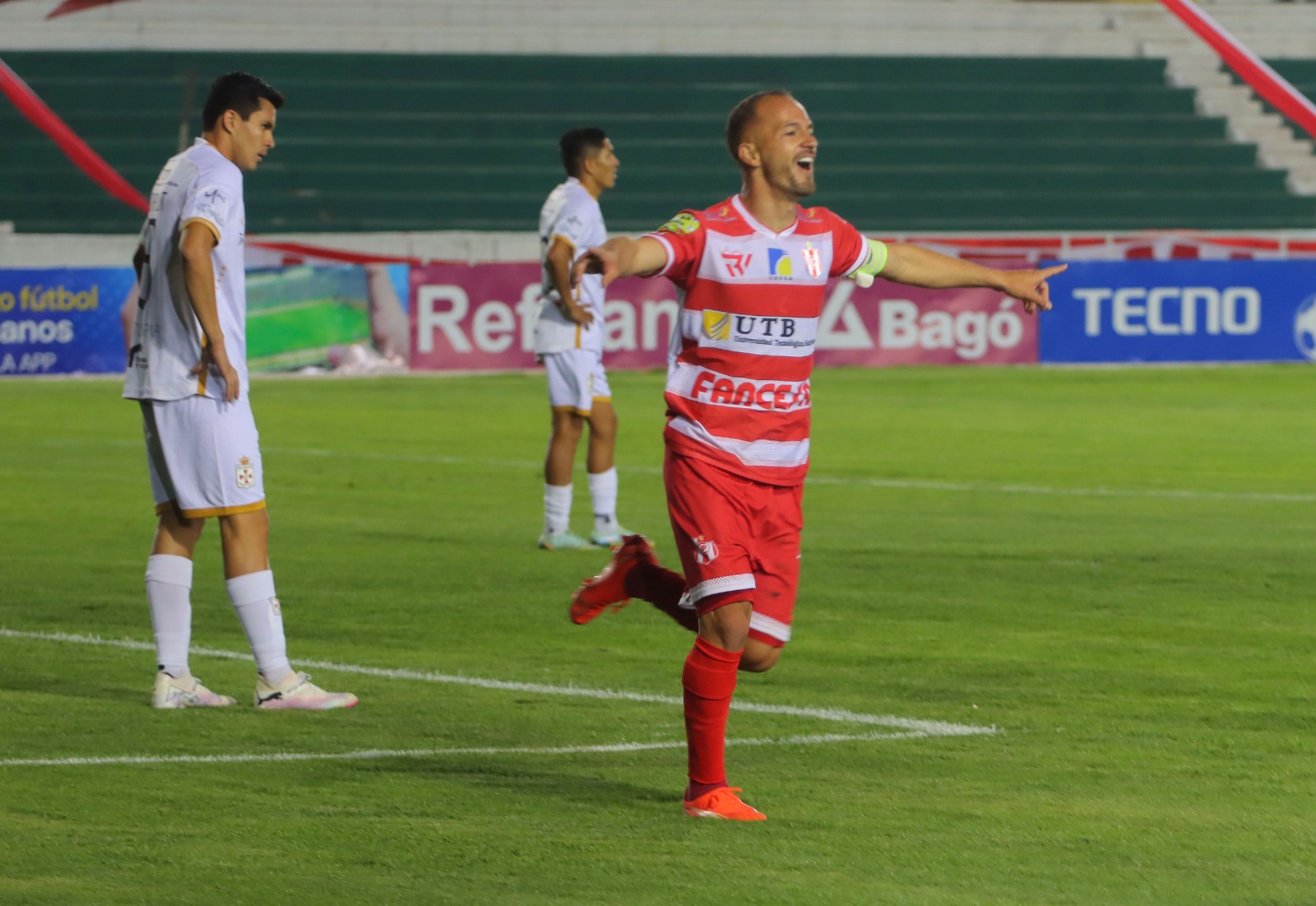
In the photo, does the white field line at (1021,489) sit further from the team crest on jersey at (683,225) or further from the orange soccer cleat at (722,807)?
the orange soccer cleat at (722,807)

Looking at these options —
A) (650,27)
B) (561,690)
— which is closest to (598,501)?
(561,690)

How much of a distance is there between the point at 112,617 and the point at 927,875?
5176 mm

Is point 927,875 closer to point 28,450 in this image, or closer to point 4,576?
point 4,576

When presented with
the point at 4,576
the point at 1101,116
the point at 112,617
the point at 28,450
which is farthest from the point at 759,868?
the point at 1101,116

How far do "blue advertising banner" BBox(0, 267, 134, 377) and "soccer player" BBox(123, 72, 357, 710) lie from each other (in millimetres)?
17842

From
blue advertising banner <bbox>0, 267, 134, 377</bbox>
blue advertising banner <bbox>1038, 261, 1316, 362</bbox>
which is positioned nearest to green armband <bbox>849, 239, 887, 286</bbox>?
blue advertising banner <bbox>0, 267, 134, 377</bbox>

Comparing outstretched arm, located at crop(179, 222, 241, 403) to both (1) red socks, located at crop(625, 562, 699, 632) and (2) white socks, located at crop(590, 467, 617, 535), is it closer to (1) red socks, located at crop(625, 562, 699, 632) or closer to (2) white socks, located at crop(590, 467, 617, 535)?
(1) red socks, located at crop(625, 562, 699, 632)

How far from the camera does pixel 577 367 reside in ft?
39.1

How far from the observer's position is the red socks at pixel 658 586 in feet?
21.0

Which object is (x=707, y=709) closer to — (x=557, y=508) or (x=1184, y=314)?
(x=557, y=508)

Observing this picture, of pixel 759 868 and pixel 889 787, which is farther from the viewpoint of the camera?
pixel 889 787

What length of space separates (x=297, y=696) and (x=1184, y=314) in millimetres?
21773

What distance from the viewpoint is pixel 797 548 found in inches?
234

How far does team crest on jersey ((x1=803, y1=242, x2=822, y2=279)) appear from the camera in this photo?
592 centimetres
